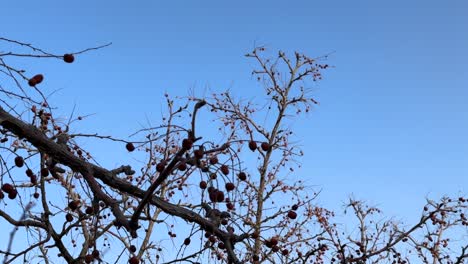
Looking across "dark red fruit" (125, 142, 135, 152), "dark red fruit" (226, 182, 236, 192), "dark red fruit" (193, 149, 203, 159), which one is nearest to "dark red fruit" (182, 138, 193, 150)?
"dark red fruit" (193, 149, 203, 159)

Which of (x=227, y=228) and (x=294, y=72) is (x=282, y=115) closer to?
(x=294, y=72)

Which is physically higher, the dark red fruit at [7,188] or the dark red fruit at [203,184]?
the dark red fruit at [7,188]

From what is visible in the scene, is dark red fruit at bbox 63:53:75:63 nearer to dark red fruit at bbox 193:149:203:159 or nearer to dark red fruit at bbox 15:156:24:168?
dark red fruit at bbox 15:156:24:168

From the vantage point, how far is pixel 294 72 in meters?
13.8

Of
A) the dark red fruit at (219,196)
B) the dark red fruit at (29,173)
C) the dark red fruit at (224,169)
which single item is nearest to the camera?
the dark red fruit at (219,196)

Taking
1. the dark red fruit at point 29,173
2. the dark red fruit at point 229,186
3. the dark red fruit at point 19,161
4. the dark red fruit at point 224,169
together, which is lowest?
the dark red fruit at point 229,186

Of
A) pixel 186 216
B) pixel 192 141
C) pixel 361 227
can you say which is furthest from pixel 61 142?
pixel 361 227

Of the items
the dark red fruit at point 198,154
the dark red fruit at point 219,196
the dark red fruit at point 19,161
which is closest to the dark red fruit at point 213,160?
the dark red fruit at point 219,196

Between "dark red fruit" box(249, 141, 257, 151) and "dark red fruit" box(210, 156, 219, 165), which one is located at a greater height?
"dark red fruit" box(249, 141, 257, 151)

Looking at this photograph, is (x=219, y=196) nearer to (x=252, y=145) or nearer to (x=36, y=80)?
(x=252, y=145)

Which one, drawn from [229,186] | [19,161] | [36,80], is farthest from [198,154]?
[19,161]

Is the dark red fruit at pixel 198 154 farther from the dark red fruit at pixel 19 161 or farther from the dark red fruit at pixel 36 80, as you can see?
the dark red fruit at pixel 19 161

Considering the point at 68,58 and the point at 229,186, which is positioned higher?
the point at 68,58

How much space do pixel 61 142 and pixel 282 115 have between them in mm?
10041
